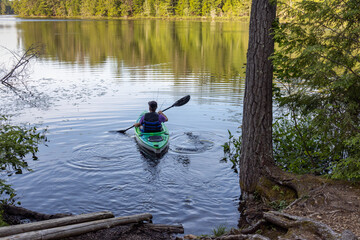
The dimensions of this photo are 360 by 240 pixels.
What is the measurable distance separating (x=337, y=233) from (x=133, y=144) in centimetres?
822

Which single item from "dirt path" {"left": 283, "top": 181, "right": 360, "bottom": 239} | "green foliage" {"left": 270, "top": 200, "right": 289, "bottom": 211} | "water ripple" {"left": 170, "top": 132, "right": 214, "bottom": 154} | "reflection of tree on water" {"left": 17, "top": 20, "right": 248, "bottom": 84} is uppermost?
"reflection of tree on water" {"left": 17, "top": 20, "right": 248, "bottom": 84}

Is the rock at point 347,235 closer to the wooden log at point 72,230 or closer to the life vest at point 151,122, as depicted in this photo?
the wooden log at point 72,230

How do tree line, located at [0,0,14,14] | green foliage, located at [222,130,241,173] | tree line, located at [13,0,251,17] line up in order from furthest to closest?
tree line, located at [0,0,14,14] → tree line, located at [13,0,251,17] → green foliage, located at [222,130,241,173]

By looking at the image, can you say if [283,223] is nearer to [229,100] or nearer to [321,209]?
[321,209]

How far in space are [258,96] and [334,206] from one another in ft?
8.30

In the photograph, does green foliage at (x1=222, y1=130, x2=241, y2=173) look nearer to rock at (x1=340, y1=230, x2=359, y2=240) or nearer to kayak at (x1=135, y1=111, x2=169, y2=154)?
kayak at (x1=135, y1=111, x2=169, y2=154)

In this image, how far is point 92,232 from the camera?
17.1ft

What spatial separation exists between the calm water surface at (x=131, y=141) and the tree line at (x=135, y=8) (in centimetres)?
6235

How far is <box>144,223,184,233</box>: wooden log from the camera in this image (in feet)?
20.2

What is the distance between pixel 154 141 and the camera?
10.6 meters

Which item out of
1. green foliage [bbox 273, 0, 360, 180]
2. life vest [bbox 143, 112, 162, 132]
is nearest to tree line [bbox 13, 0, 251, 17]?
life vest [bbox 143, 112, 162, 132]

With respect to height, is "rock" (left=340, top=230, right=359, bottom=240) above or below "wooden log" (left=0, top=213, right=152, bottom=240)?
above

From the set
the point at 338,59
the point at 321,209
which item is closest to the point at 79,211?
the point at 321,209

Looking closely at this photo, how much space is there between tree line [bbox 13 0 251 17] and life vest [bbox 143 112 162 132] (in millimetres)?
72289
